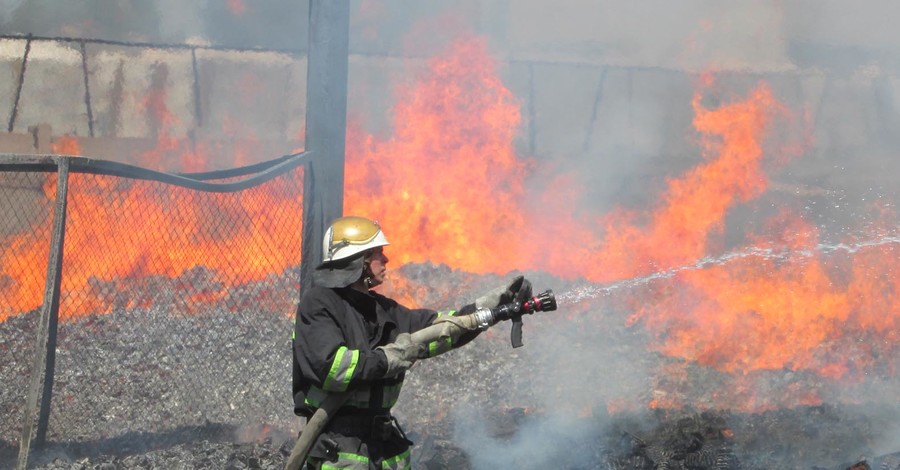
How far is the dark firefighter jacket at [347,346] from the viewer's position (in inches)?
150

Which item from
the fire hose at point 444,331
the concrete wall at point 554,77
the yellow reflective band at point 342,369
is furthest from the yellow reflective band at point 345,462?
the concrete wall at point 554,77

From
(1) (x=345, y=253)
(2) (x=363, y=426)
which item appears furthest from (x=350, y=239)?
(2) (x=363, y=426)

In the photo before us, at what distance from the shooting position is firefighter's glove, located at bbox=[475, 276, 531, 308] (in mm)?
4430

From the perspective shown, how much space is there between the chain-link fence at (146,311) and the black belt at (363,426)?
1837 millimetres

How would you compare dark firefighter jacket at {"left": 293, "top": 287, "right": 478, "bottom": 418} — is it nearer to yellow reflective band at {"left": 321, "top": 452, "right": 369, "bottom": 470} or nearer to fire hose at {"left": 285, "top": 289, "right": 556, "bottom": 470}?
fire hose at {"left": 285, "top": 289, "right": 556, "bottom": 470}

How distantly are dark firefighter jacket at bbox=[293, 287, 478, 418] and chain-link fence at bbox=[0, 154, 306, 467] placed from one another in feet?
5.79

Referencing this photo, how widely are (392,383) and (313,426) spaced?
416 mm

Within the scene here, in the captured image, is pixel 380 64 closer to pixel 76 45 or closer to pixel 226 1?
pixel 226 1

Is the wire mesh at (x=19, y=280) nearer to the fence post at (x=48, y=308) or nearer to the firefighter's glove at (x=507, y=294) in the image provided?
the fence post at (x=48, y=308)

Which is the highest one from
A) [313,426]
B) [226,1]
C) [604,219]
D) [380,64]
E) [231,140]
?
[226,1]

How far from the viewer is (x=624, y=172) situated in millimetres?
13539

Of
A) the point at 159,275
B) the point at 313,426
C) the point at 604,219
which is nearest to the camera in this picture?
the point at 313,426

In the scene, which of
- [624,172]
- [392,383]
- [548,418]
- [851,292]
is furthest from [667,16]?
[392,383]

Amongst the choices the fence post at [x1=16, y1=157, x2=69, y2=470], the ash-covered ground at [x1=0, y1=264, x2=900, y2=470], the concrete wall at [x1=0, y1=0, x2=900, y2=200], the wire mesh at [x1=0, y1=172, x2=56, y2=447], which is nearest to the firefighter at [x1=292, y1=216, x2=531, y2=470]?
the fence post at [x1=16, y1=157, x2=69, y2=470]
